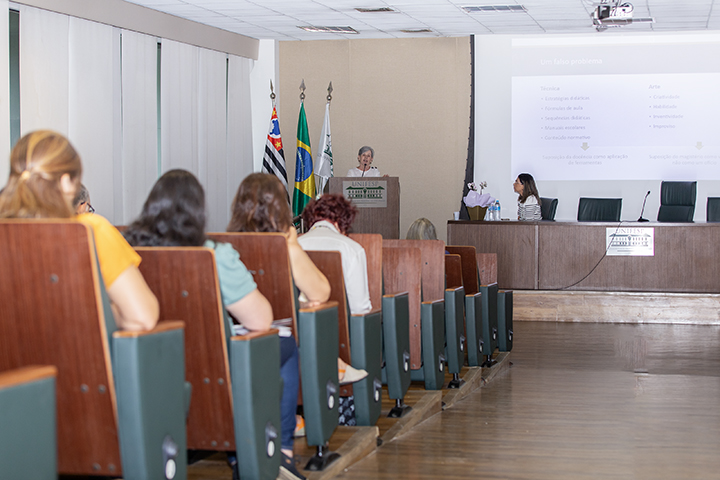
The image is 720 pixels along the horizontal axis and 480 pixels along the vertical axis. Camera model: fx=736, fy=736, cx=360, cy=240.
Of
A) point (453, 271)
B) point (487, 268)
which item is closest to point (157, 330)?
point (453, 271)

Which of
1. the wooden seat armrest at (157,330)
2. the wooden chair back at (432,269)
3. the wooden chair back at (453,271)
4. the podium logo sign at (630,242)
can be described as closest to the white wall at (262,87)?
the podium logo sign at (630,242)

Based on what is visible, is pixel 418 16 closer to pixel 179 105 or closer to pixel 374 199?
pixel 374 199

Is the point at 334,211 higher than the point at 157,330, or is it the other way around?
the point at 334,211

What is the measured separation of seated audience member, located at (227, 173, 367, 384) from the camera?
95.8 inches

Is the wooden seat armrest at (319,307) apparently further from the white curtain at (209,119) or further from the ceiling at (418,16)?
the ceiling at (418,16)

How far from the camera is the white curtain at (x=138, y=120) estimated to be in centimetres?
679

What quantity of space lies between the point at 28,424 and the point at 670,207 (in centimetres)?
704

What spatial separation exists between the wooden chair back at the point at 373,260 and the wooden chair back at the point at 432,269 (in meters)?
0.72

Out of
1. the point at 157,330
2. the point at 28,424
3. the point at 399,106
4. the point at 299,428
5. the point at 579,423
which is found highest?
the point at 399,106

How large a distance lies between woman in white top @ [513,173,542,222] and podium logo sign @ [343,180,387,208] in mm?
1692

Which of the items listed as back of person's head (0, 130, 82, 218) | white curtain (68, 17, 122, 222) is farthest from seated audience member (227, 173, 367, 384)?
white curtain (68, 17, 122, 222)

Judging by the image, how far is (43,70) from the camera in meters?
5.87

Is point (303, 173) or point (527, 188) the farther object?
point (303, 173)

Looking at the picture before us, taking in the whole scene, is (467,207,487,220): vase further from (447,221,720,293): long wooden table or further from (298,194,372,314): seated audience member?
(298,194,372,314): seated audience member
